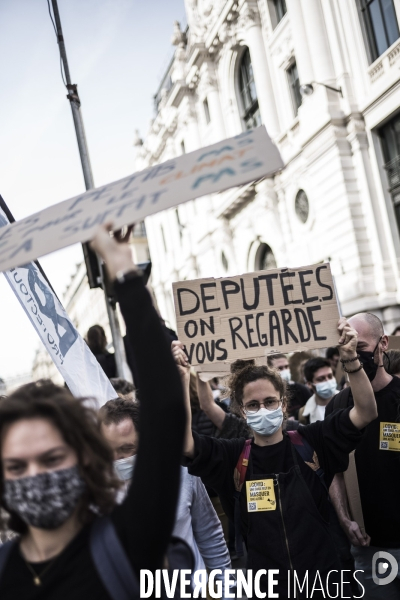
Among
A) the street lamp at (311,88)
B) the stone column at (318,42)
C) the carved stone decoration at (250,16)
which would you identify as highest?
the carved stone decoration at (250,16)

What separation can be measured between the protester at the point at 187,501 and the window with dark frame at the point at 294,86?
63.9 feet

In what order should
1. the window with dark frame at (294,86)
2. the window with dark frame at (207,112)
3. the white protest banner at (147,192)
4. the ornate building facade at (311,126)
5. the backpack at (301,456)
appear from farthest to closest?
the window with dark frame at (207,112), the window with dark frame at (294,86), the ornate building facade at (311,126), the backpack at (301,456), the white protest banner at (147,192)

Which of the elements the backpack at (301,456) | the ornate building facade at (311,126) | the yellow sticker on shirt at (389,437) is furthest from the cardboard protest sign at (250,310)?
the ornate building facade at (311,126)

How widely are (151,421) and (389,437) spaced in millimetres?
2372

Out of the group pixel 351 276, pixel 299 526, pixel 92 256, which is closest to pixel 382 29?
pixel 351 276

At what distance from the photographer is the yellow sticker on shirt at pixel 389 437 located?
3.56m

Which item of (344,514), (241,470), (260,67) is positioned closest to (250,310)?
(241,470)

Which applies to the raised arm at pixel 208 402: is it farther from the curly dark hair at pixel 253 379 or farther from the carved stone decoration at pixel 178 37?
the carved stone decoration at pixel 178 37

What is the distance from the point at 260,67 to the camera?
22.6m

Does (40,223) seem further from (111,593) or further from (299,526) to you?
(299,526)

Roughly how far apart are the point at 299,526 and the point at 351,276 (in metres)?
15.3

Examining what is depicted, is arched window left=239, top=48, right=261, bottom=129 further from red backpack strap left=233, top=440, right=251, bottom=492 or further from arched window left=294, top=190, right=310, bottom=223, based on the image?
red backpack strap left=233, top=440, right=251, bottom=492

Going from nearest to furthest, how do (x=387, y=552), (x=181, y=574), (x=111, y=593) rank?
1. (x=111, y=593)
2. (x=181, y=574)
3. (x=387, y=552)

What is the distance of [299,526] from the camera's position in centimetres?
284
